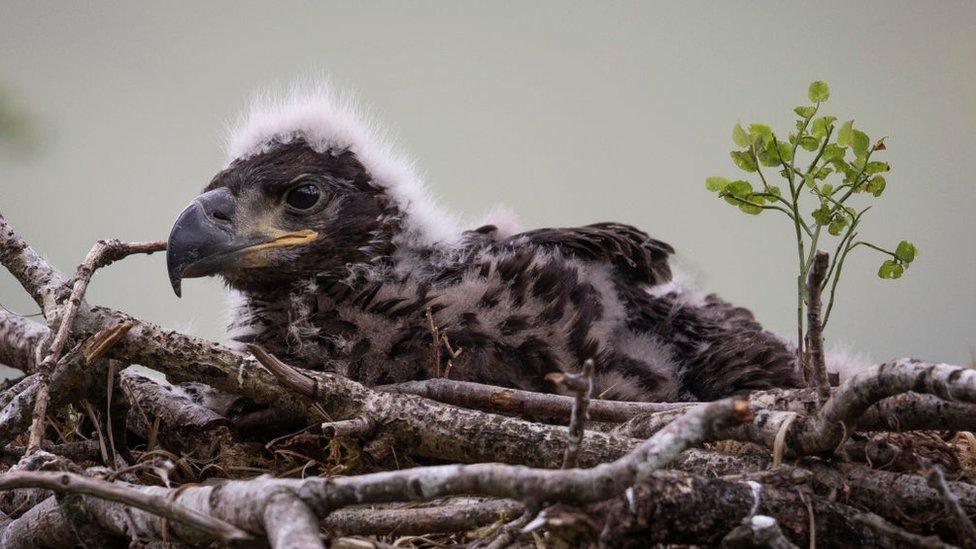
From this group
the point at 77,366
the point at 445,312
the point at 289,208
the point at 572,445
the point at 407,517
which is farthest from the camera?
the point at 289,208

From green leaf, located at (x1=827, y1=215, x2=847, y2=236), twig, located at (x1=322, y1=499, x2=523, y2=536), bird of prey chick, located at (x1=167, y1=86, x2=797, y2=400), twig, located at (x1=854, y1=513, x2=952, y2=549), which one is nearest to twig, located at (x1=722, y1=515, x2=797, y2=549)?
twig, located at (x1=854, y1=513, x2=952, y2=549)

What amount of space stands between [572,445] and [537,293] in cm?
85

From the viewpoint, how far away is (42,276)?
1.81 meters

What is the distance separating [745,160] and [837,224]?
21 cm

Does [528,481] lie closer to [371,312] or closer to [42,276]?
[371,312]

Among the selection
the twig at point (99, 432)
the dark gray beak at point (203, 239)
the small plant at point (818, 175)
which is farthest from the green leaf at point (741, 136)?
the twig at point (99, 432)

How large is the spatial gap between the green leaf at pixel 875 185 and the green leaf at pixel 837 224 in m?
0.07

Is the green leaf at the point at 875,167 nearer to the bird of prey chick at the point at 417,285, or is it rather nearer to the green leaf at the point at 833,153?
the green leaf at the point at 833,153

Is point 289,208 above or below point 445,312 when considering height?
above

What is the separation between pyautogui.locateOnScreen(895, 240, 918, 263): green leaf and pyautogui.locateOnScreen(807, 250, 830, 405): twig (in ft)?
1.73

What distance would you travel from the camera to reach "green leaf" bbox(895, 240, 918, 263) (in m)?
1.82

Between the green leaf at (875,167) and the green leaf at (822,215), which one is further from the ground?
the green leaf at (875,167)

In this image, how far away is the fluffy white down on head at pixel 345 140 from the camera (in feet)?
7.44

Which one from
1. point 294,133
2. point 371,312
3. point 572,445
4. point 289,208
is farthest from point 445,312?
point 572,445
